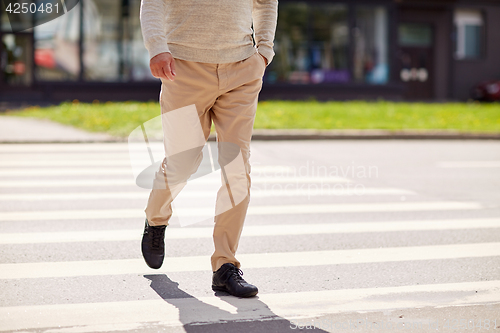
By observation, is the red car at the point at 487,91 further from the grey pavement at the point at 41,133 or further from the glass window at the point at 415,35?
the grey pavement at the point at 41,133

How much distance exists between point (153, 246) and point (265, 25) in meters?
1.41

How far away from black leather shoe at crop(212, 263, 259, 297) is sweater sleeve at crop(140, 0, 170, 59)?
46.4 inches

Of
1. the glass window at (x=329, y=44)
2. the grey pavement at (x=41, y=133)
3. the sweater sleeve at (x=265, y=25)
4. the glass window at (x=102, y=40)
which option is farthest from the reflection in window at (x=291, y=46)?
the sweater sleeve at (x=265, y=25)

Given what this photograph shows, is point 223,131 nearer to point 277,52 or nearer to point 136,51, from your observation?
point 136,51

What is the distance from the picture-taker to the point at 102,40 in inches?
837

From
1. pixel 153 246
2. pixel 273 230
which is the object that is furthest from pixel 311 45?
pixel 153 246

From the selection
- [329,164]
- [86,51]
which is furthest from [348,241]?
[86,51]

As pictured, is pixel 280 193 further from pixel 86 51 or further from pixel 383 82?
pixel 383 82

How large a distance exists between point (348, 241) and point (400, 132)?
27.5 ft

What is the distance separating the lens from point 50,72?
2112cm

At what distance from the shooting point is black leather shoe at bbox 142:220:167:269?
3.77 meters

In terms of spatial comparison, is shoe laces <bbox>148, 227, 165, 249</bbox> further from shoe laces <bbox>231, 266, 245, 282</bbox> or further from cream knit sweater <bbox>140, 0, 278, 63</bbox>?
cream knit sweater <bbox>140, 0, 278, 63</bbox>

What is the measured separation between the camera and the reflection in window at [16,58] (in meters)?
22.0


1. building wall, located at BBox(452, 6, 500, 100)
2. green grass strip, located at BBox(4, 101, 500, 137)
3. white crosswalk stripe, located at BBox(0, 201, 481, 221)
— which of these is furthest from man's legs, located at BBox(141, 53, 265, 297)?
building wall, located at BBox(452, 6, 500, 100)
